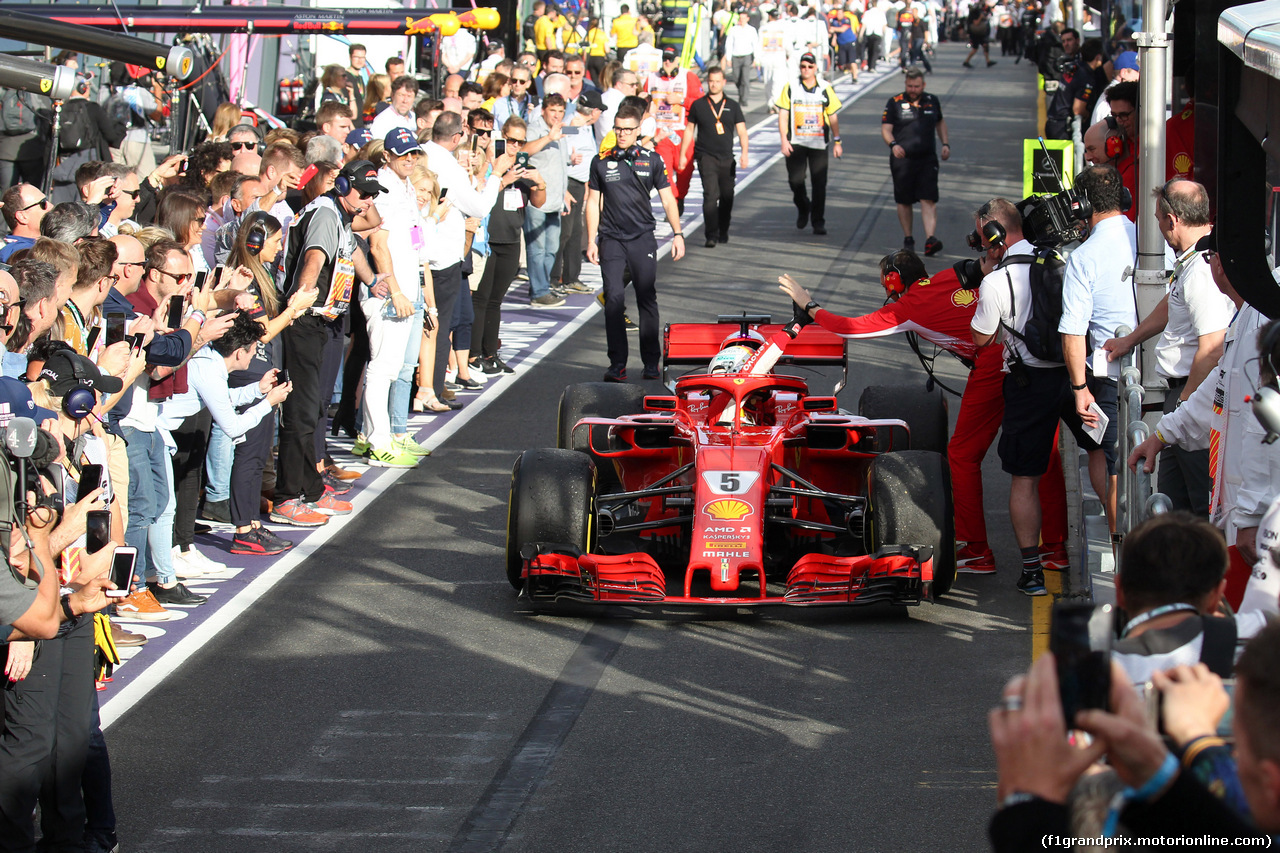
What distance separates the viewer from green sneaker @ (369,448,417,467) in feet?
33.8

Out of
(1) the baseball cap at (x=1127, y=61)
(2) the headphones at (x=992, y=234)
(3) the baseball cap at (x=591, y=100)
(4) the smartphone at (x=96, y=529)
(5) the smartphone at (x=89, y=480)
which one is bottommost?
(4) the smartphone at (x=96, y=529)

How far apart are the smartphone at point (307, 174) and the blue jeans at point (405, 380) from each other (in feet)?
3.69

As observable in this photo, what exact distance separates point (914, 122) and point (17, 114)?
908cm

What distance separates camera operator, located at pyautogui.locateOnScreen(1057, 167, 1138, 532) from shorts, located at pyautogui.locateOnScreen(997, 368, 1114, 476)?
0.44 ft

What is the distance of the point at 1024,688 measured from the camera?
2.42 metres

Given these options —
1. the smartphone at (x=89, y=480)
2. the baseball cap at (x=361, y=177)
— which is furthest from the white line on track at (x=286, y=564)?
the baseball cap at (x=361, y=177)

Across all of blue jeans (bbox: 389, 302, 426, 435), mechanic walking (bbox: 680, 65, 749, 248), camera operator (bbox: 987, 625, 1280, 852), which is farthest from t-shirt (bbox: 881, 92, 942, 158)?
camera operator (bbox: 987, 625, 1280, 852)

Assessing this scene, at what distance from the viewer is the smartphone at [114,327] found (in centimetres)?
708

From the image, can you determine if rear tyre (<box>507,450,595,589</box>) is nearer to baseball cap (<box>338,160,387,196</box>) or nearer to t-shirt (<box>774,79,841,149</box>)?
baseball cap (<box>338,160,387,196</box>)

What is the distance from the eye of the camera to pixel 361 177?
931cm

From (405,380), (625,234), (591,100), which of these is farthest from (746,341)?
(591,100)

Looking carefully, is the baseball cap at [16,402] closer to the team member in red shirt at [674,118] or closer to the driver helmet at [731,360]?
the driver helmet at [731,360]

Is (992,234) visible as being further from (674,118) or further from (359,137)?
(674,118)

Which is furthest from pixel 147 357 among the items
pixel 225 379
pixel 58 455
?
pixel 58 455
